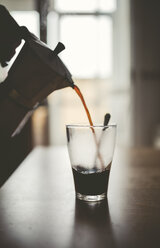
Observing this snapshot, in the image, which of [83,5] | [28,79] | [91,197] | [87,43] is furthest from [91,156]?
[83,5]

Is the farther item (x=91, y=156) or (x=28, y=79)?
(x=28, y=79)

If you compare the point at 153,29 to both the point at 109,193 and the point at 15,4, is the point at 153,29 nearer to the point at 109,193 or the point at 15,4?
the point at 15,4

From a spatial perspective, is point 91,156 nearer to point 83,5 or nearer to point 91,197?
point 91,197

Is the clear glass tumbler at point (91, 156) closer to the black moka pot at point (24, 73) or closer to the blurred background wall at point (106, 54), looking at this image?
the black moka pot at point (24, 73)

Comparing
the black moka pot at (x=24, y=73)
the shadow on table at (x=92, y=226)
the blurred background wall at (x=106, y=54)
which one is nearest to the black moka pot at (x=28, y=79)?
the black moka pot at (x=24, y=73)

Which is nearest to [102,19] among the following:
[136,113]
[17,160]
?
[136,113]

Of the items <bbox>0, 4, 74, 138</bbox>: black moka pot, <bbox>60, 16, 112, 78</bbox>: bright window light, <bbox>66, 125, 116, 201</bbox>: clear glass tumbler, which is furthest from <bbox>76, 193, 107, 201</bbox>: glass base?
<bbox>60, 16, 112, 78</bbox>: bright window light
